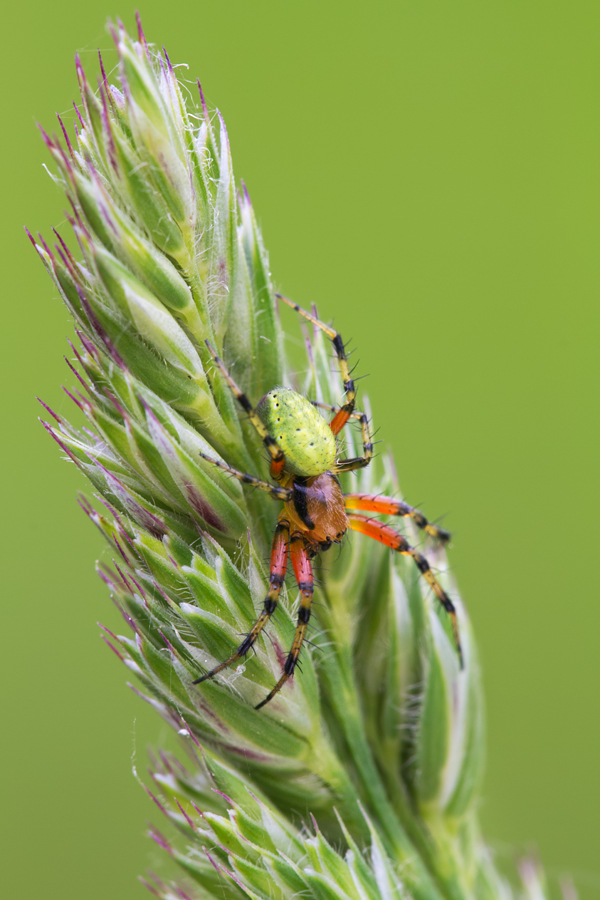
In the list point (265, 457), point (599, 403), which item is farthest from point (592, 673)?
point (265, 457)

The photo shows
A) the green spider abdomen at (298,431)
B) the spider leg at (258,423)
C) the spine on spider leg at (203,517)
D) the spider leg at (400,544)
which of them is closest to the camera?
the spine on spider leg at (203,517)

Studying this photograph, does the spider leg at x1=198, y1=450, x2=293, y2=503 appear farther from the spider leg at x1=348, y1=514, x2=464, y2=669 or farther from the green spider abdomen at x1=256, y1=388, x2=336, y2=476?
the spider leg at x1=348, y1=514, x2=464, y2=669

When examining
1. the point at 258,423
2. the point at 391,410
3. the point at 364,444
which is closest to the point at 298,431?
the point at 258,423

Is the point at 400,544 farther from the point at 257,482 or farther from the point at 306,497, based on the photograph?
the point at 257,482

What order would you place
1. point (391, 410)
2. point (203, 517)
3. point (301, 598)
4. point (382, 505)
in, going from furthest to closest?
point (391, 410)
point (382, 505)
point (301, 598)
point (203, 517)

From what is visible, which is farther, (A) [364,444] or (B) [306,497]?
(A) [364,444]

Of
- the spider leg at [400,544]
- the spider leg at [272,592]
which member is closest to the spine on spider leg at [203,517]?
the spider leg at [272,592]

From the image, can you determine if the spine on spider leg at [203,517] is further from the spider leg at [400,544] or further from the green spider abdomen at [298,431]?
the spider leg at [400,544]
